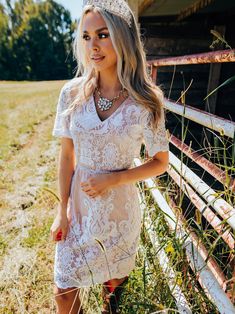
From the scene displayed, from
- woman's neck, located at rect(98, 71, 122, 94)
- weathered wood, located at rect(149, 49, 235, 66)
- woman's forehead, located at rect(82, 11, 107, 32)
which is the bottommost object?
woman's neck, located at rect(98, 71, 122, 94)

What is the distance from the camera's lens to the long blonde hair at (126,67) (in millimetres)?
1562

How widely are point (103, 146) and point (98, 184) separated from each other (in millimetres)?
187

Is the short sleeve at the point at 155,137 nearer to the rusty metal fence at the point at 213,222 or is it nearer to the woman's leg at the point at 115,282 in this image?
the rusty metal fence at the point at 213,222

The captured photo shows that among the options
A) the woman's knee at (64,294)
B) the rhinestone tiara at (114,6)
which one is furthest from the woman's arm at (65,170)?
the rhinestone tiara at (114,6)

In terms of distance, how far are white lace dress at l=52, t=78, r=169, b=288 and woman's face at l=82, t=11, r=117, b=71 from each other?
0.19 m

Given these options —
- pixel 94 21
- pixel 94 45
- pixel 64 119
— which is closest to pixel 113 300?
pixel 64 119

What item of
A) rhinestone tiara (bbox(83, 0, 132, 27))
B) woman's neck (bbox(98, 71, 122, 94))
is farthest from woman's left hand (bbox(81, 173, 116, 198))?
rhinestone tiara (bbox(83, 0, 132, 27))

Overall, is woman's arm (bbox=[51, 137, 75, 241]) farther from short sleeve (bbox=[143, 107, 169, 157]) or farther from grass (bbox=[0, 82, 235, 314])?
short sleeve (bbox=[143, 107, 169, 157])

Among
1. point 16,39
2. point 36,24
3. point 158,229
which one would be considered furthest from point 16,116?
point 36,24

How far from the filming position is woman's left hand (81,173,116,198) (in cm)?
158

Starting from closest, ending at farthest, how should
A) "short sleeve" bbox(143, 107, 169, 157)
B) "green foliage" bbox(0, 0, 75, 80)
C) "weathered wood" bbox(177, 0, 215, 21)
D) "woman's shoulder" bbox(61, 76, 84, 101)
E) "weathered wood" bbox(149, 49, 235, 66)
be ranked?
"weathered wood" bbox(149, 49, 235, 66) → "short sleeve" bbox(143, 107, 169, 157) → "woman's shoulder" bbox(61, 76, 84, 101) → "weathered wood" bbox(177, 0, 215, 21) → "green foliage" bbox(0, 0, 75, 80)

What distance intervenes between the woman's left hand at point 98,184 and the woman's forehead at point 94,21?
0.68 m

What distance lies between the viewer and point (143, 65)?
1.71 meters

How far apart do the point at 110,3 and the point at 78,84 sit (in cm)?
43
